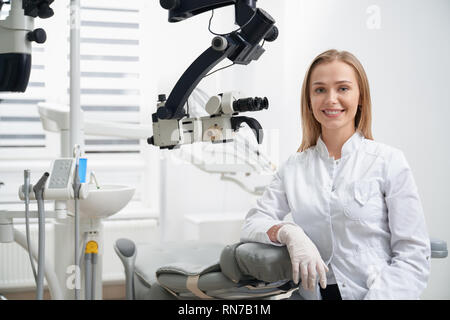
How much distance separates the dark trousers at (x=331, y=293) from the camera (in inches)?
45.9

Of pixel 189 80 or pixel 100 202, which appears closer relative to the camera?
pixel 189 80

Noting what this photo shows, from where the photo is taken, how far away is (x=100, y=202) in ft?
5.37

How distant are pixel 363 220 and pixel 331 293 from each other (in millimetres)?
212

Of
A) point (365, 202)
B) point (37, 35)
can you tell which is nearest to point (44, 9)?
point (37, 35)

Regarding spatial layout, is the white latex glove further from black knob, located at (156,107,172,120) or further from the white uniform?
black knob, located at (156,107,172,120)

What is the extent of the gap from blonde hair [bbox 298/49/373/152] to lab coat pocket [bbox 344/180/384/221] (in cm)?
18

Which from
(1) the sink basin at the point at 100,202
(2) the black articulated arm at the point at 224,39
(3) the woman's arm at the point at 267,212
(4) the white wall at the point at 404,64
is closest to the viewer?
(2) the black articulated arm at the point at 224,39

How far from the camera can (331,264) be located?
118 cm

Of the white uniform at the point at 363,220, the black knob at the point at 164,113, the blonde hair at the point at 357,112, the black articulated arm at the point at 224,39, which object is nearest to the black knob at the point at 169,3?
the black articulated arm at the point at 224,39

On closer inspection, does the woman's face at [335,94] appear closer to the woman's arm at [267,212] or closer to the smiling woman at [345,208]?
the smiling woman at [345,208]

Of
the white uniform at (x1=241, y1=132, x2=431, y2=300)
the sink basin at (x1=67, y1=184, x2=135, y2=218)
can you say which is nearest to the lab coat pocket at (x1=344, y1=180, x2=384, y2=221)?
the white uniform at (x1=241, y1=132, x2=431, y2=300)

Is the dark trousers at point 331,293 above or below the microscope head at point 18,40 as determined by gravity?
below

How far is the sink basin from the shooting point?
1.61 meters

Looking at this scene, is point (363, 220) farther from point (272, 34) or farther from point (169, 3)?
point (169, 3)
